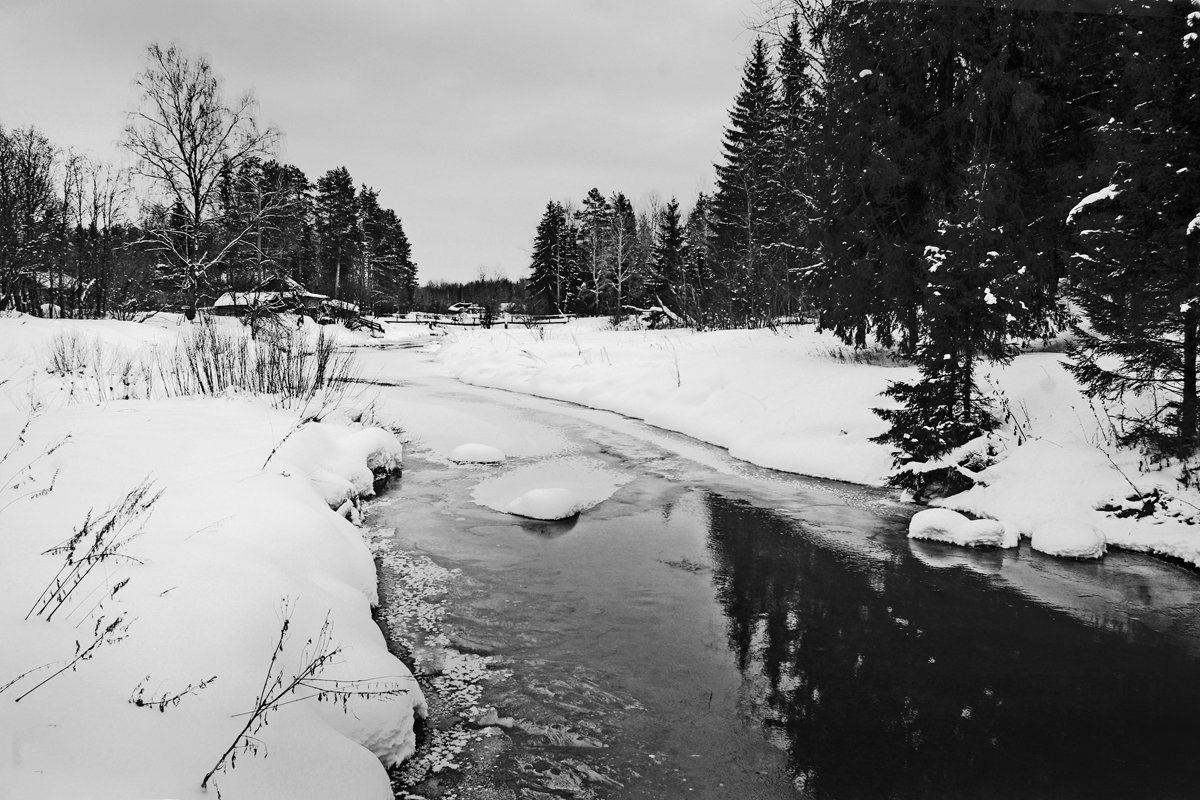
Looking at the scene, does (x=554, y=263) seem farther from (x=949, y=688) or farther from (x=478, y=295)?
(x=949, y=688)

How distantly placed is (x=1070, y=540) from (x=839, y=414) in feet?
16.6

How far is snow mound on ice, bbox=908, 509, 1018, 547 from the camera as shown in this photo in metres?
7.56

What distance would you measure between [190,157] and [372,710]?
96.6 feet

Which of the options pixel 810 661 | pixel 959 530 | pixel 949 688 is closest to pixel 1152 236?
pixel 959 530

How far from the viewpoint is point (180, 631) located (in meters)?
3.28

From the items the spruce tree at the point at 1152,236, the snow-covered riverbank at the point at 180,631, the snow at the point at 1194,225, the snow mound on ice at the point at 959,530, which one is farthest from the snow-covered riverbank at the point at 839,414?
the snow-covered riverbank at the point at 180,631

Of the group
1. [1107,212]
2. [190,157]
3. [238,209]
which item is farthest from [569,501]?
[238,209]

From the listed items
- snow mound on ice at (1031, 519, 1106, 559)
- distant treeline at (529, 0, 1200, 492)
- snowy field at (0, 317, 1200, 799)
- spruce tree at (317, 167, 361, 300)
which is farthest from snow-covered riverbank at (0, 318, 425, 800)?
spruce tree at (317, 167, 361, 300)

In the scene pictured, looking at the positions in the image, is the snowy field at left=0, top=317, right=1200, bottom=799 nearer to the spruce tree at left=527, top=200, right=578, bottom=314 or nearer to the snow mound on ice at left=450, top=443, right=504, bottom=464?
the snow mound on ice at left=450, top=443, right=504, bottom=464

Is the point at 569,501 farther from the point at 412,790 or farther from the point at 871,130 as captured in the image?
the point at 871,130

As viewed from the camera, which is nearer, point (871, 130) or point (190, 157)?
point (871, 130)

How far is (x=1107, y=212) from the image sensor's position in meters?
8.00

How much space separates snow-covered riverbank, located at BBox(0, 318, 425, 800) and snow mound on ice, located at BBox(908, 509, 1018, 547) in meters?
5.95

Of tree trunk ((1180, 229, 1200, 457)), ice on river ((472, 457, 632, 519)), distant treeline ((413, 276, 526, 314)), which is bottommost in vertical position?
ice on river ((472, 457, 632, 519))
